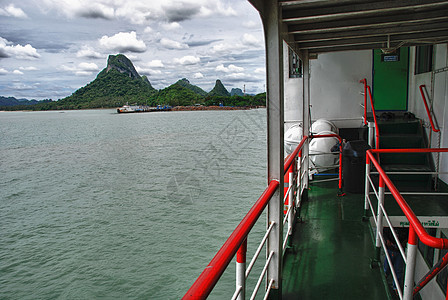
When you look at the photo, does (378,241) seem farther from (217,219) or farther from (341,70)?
(217,219)

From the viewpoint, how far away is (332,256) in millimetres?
3230

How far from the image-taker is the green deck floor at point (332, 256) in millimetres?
2639

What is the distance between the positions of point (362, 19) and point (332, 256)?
7.38ft

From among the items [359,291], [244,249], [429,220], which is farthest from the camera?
[429,220]

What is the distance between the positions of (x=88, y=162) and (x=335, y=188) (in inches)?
972

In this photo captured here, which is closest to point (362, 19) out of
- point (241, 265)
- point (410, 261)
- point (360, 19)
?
point (360, 19)

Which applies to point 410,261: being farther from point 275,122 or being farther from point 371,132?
point 371,132

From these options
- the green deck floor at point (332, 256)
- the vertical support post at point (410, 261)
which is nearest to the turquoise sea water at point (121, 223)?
the green deck floor at point (332, 256)

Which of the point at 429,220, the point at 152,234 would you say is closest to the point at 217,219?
the point at 152,234

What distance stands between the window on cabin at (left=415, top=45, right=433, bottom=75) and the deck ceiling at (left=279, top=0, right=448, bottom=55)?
5.22 ft

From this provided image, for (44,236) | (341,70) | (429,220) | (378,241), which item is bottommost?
(44,236)

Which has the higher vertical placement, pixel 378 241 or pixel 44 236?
pixel 378 241

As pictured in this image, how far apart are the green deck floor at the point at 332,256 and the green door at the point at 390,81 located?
310 centimetres

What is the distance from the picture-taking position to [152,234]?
440 inches
